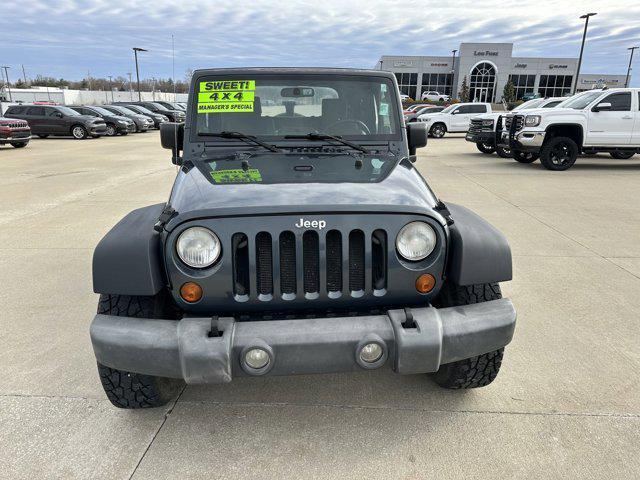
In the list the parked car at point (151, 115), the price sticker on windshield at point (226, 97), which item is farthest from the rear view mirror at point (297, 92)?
the parked car at point (151, 115)

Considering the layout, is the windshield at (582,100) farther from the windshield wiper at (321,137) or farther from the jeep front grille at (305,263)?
the jeep front grille at (305,263)

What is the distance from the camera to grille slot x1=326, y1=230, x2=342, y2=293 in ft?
7.28

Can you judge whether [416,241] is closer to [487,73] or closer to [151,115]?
[151,115]

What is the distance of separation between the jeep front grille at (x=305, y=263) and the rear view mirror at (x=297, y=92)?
162 centimetres

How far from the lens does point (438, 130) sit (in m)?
23.6

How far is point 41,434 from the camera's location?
2.46 m

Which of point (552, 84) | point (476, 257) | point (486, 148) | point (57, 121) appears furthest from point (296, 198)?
point (552, 84)

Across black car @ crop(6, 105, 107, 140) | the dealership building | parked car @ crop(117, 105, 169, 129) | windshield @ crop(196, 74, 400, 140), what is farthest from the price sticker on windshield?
the dealership building

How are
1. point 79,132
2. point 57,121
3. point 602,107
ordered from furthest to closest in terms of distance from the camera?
1. point 79,132
2. point 57,121
3. point 602,107

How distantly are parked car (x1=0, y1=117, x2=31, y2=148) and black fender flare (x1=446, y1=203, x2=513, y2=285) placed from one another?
61.1 ft

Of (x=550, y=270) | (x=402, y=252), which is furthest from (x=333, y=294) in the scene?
(x=550, y=270)

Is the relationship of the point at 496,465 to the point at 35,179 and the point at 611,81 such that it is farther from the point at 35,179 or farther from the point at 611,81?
the point at 611,81

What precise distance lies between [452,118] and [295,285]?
22916mm

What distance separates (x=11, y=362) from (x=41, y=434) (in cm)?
89
